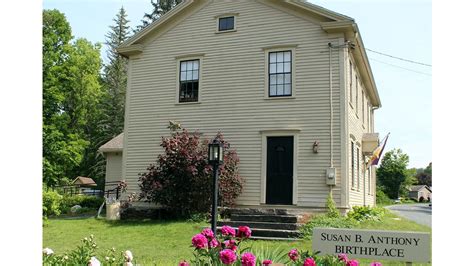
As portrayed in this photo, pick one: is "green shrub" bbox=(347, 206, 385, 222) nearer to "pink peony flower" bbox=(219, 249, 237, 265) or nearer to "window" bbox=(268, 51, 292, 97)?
"window" bbox=(268, 51, 292, 97)

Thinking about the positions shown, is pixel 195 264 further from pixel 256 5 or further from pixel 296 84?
pixel 256 5

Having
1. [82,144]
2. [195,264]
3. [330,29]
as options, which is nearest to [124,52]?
[82,144]

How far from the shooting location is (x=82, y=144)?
1097cm

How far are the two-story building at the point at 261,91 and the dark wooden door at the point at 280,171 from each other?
2cm

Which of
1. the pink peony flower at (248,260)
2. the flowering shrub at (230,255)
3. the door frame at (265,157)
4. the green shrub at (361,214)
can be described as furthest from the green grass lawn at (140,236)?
the pink peony flower at (248,260)

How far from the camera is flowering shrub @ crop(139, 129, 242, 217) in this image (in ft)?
33.3

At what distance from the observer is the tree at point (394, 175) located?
2206 cm

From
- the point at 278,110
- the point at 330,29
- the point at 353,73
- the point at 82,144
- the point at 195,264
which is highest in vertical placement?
the point at 330,29

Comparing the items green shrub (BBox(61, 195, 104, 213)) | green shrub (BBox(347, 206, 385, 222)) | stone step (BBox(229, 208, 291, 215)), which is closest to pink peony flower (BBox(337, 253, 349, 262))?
stone step (BBox(229, 208, 291, 215))

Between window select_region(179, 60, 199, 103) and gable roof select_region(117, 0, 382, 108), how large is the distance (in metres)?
1.36

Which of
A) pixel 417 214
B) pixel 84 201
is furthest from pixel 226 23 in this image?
pixel 417 214

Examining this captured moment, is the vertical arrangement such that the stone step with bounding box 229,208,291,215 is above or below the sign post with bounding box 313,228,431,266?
below

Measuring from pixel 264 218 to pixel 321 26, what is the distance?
4.71 metres
